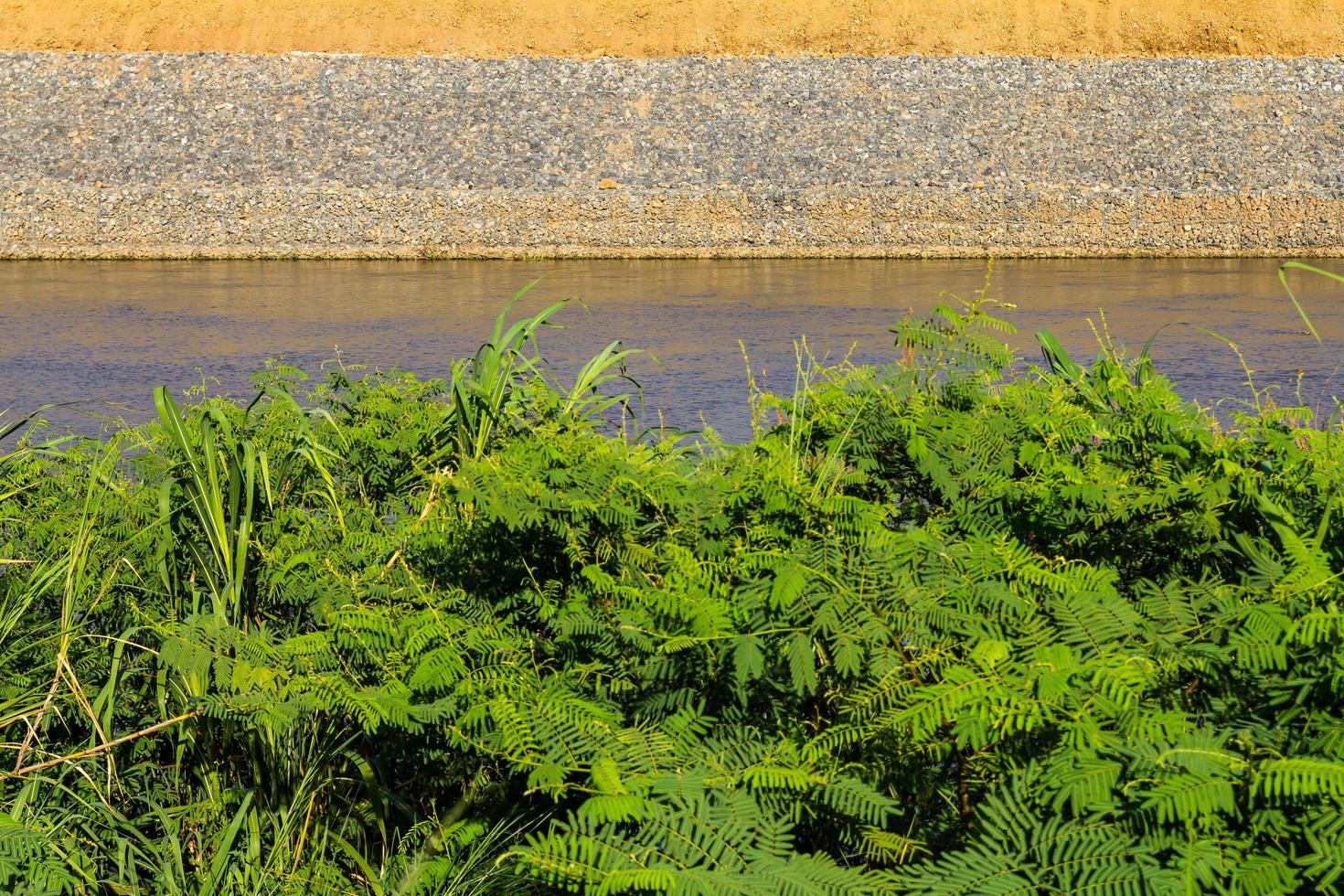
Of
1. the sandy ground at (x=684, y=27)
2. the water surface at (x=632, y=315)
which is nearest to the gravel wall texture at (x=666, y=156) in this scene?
the water surface at (x=632, y=315)

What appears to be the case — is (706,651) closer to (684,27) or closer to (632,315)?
(632,315)

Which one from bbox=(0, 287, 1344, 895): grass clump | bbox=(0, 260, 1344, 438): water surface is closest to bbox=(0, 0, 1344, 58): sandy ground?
bbox=(0, 260, 1344, 438): water surface

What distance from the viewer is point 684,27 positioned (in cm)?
4400

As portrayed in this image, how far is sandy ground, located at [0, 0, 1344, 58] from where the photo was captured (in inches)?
1709

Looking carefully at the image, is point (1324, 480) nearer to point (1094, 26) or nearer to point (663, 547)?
point (663, 547)

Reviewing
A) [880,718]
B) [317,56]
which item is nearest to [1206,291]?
[880,718]

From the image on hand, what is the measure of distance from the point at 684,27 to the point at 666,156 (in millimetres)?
11022

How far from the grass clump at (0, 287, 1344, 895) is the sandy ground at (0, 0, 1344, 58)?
4057 centimetres

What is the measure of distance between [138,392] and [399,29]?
32.7 metres

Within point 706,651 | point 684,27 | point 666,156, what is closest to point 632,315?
point 666,156

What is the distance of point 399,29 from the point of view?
145ft

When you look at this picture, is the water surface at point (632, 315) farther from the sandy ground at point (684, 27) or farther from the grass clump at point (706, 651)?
the sandy ground at point (684, 27)

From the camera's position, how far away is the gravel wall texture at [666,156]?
107ft

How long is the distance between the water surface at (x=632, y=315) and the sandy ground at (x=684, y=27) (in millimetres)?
15048
